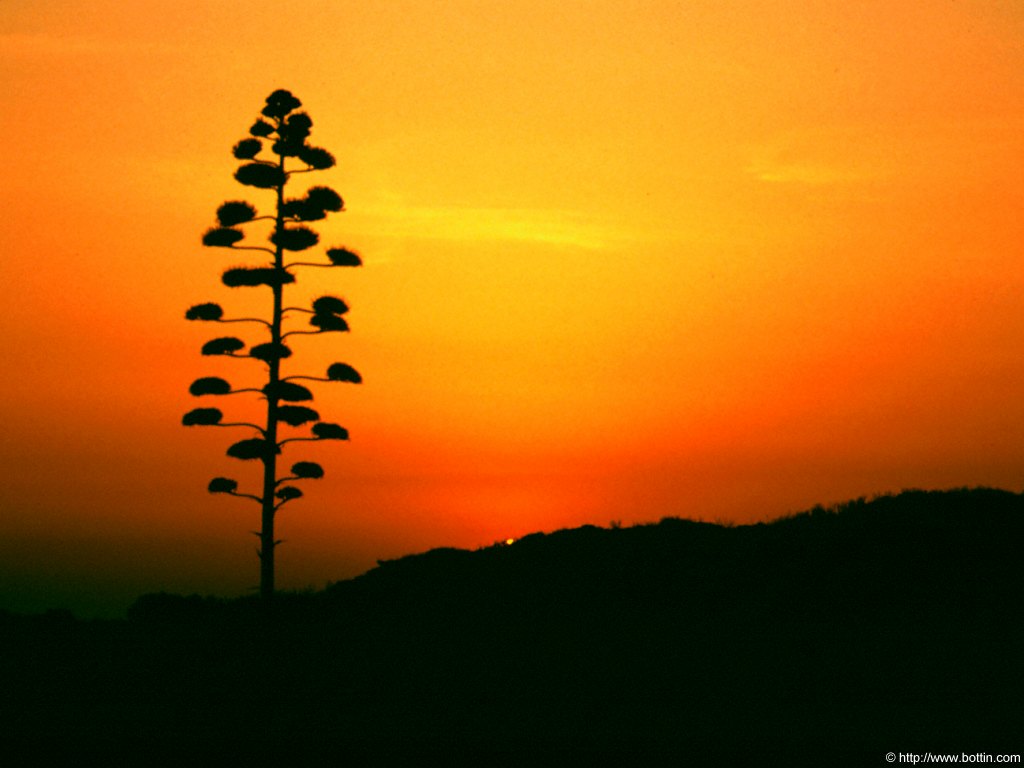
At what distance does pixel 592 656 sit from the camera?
83.2ft

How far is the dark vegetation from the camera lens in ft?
65.6

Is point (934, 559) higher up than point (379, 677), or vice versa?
point (934, 559)

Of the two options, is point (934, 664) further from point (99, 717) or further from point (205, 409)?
point (205, 409)

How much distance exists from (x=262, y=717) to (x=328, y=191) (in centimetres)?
1628

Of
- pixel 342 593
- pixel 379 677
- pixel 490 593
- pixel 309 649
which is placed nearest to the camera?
pixel 379 677

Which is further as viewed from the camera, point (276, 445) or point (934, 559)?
point (276, 445)

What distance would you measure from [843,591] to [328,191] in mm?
16240

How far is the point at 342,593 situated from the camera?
33344mm

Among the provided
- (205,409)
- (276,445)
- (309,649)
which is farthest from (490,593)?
(205,409)

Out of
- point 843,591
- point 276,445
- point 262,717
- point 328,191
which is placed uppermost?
point 328,191

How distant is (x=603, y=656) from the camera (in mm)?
25328

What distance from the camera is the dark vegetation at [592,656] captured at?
20000mm

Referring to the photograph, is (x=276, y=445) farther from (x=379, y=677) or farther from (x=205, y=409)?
(x=379, y=677)

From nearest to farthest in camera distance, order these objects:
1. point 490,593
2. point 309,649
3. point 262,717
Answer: point 262,717 < point 309,649 < point 490,593
